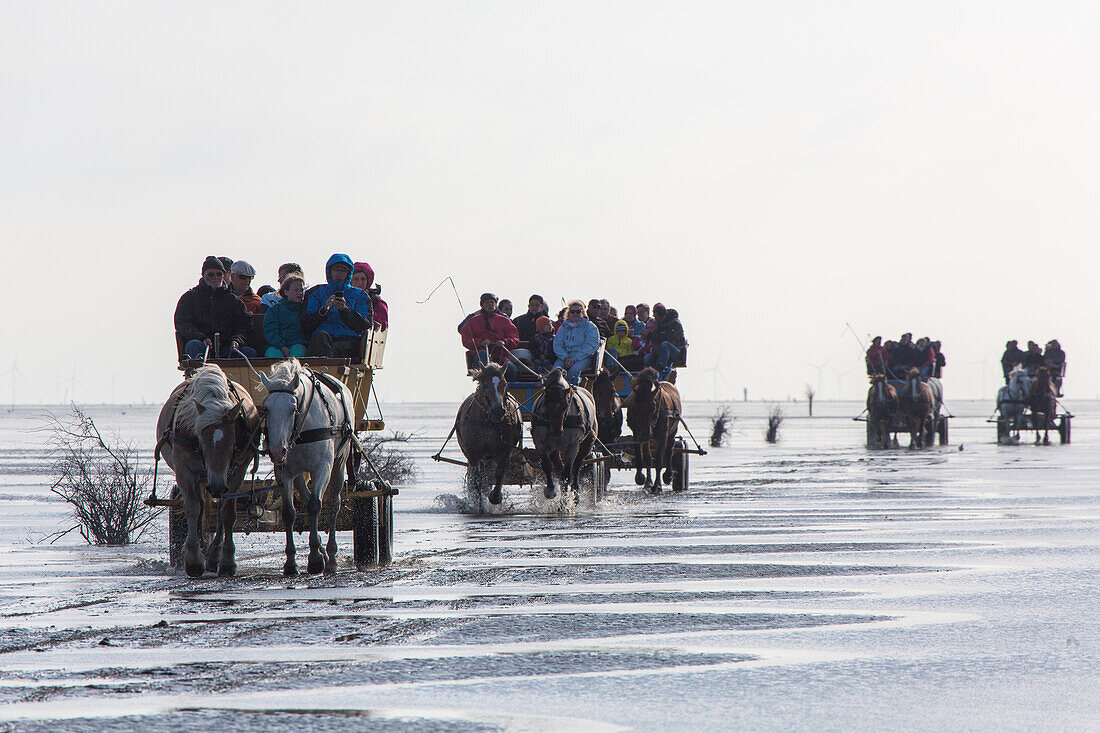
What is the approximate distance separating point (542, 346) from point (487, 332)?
177 centimetres

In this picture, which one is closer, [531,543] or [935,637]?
[935,637]

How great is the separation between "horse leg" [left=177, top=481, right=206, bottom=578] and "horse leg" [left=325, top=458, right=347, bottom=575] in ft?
3.27

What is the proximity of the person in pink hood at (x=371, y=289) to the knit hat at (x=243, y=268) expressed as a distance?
0.95 m

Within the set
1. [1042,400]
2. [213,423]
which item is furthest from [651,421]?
[1042,400]

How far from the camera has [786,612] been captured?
8.88 metres

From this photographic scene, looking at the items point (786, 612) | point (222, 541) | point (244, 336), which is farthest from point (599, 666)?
point (244, 336)

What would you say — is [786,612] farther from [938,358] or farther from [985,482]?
[938,358]

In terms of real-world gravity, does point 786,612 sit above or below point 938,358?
below

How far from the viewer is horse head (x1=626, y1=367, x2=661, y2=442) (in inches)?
872

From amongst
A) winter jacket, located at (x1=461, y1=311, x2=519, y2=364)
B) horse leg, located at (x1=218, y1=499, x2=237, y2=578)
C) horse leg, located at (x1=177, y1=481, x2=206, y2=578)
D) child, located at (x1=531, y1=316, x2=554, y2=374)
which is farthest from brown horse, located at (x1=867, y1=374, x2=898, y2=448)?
horse leg, located at (x1=177, y1=481, x2=206, y2=578)

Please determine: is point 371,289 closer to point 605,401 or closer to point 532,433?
point 532,433

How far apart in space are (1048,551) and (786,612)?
460 centimetres

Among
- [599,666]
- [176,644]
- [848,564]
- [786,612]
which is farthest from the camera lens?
[848,564]

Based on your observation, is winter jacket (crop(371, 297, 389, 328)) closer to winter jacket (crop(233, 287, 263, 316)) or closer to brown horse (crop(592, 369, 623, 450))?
winter jacket (crop(233, 287, 263, 316))
